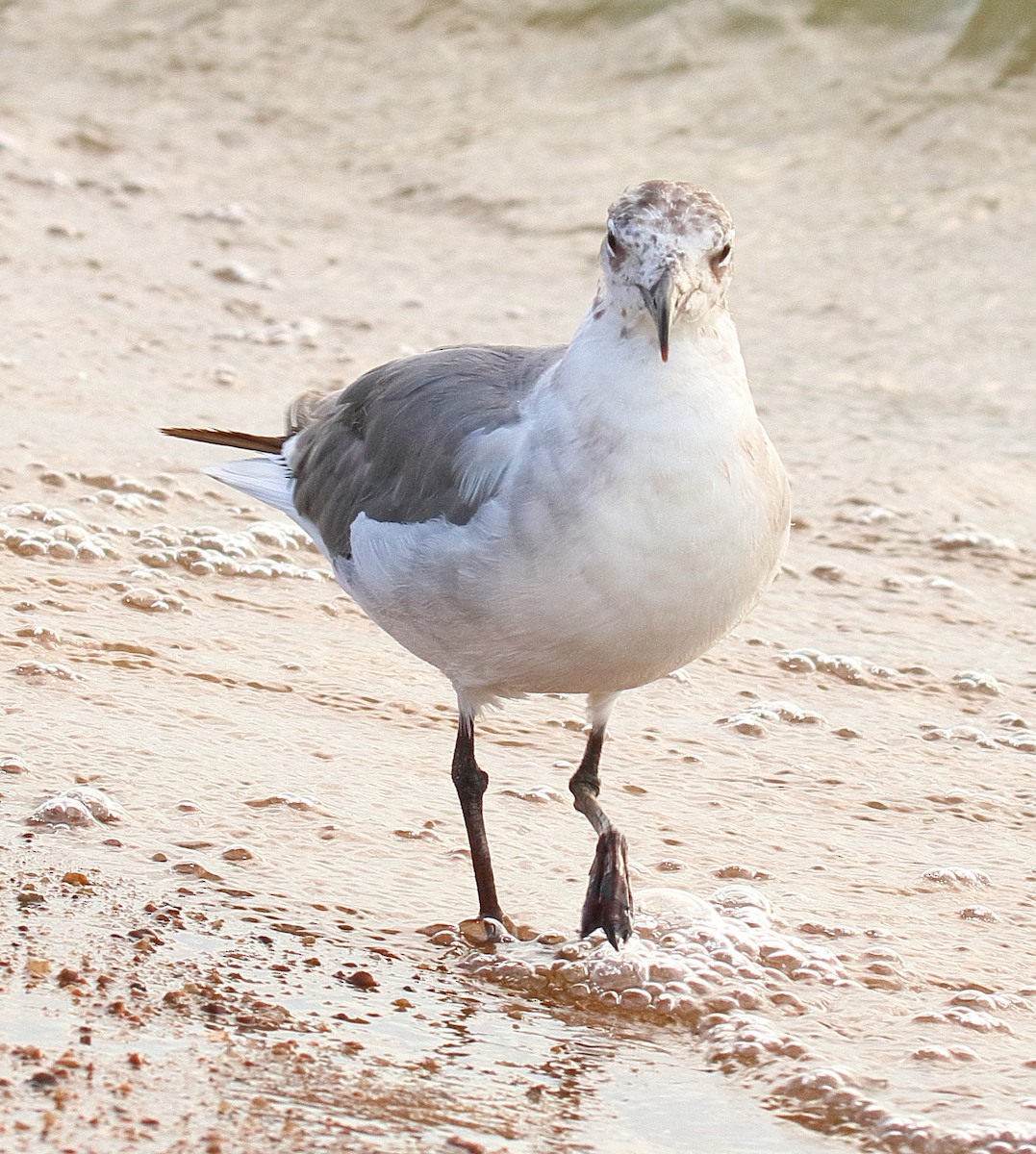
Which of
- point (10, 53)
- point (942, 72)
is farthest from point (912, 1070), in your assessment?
point (10, 53)

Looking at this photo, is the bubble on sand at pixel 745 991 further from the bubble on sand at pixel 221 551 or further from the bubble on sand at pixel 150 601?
the bubble on sand at pixel 221 551

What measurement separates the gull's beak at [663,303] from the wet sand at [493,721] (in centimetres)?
118

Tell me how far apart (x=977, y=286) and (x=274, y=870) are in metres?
6.15

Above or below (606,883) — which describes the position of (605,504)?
above

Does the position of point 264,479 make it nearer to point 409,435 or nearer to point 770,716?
point 409,435

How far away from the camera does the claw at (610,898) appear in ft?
12.5

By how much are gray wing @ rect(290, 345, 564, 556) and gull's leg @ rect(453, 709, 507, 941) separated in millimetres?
505

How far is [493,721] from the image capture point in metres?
5.06

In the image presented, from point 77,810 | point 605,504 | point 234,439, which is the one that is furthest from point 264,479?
point 605,504

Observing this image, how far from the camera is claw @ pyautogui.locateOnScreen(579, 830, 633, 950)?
3.80m

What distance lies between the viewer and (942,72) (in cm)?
1175

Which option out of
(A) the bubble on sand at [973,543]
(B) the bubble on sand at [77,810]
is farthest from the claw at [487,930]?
(A) the bubble on sand at [973,543]

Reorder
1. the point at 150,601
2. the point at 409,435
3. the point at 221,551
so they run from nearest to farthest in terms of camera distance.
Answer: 1. the point at 409,435
2. the point at 150,601
3. the point at 221,551

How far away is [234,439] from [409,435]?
107 centimetres
